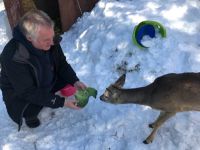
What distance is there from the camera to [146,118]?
5301 millimetres

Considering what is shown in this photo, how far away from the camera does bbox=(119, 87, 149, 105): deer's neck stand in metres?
4.95

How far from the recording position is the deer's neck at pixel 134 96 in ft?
16.2

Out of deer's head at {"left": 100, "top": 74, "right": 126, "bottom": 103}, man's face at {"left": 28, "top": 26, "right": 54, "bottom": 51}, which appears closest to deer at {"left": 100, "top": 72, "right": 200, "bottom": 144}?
deer's head at {"left": 100, "top": 74, "right": 126, "bottom": 103}

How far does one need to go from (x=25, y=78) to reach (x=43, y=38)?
0.54 m

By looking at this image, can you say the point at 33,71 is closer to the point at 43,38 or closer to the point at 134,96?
the point at 43,38

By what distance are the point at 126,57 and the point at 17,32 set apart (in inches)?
80.4

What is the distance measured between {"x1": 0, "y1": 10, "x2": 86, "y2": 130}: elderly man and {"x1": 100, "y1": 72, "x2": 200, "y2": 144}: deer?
1.88 feet

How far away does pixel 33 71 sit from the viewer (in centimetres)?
489

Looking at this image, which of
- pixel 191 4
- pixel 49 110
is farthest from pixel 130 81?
pixel 191 4

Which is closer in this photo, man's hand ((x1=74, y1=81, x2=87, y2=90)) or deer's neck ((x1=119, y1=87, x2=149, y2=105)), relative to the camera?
deer's neck ((x1=119, y1=87, x2=149, y2=105))

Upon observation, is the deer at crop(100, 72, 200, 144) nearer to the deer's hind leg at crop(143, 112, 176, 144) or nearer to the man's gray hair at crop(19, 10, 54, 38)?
the deer's hind leg at crop(143, 112, 176, 144)

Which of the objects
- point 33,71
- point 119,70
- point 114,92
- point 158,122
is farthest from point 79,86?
point 158,122

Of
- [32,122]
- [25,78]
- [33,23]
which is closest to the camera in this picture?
[33,23]

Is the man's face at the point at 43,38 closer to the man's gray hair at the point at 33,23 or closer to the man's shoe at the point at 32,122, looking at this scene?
the man's gray hair at the point at 33,23
